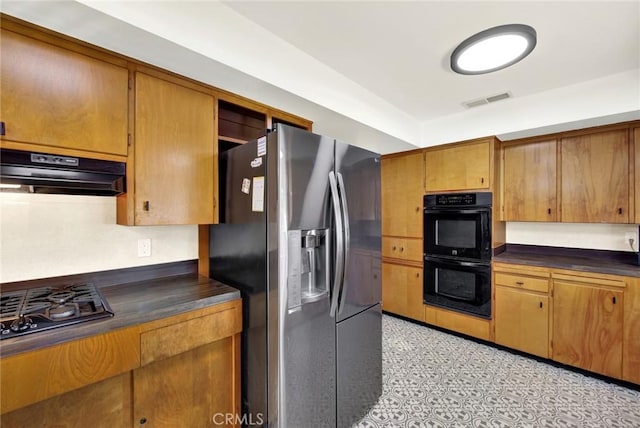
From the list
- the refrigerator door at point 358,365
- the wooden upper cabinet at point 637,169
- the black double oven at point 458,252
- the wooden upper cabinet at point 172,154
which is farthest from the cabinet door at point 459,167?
the wooden upper cabinet at point 172,154

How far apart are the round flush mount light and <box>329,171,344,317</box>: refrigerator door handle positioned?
1252 millimetres

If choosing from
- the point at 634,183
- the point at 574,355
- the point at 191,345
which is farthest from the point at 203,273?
the point at 634,183

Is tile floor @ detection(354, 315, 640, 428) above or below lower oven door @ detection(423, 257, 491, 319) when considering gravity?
below

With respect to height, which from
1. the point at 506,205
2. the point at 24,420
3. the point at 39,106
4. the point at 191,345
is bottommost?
the point at 24,420

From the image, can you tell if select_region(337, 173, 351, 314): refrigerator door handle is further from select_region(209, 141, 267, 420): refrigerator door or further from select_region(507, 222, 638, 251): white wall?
select_region(507, 222, 638, 251): white wall

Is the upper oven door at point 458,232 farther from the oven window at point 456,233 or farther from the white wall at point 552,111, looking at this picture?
the white wall at point 552,111

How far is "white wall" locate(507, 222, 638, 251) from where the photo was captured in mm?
2701

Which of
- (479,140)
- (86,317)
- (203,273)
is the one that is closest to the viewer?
(86,317)

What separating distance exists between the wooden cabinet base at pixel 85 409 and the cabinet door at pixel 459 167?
3.27m

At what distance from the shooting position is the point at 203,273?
2.07 metres

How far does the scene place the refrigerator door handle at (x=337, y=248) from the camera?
163 centimetres

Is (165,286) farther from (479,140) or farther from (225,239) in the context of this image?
(479,140)

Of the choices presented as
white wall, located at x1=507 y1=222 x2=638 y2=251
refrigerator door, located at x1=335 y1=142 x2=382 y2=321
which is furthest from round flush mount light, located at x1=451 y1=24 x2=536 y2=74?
white wall, located at x1=507 y1=222 x2=638 y2=251

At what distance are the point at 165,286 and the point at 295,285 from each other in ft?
2.82
